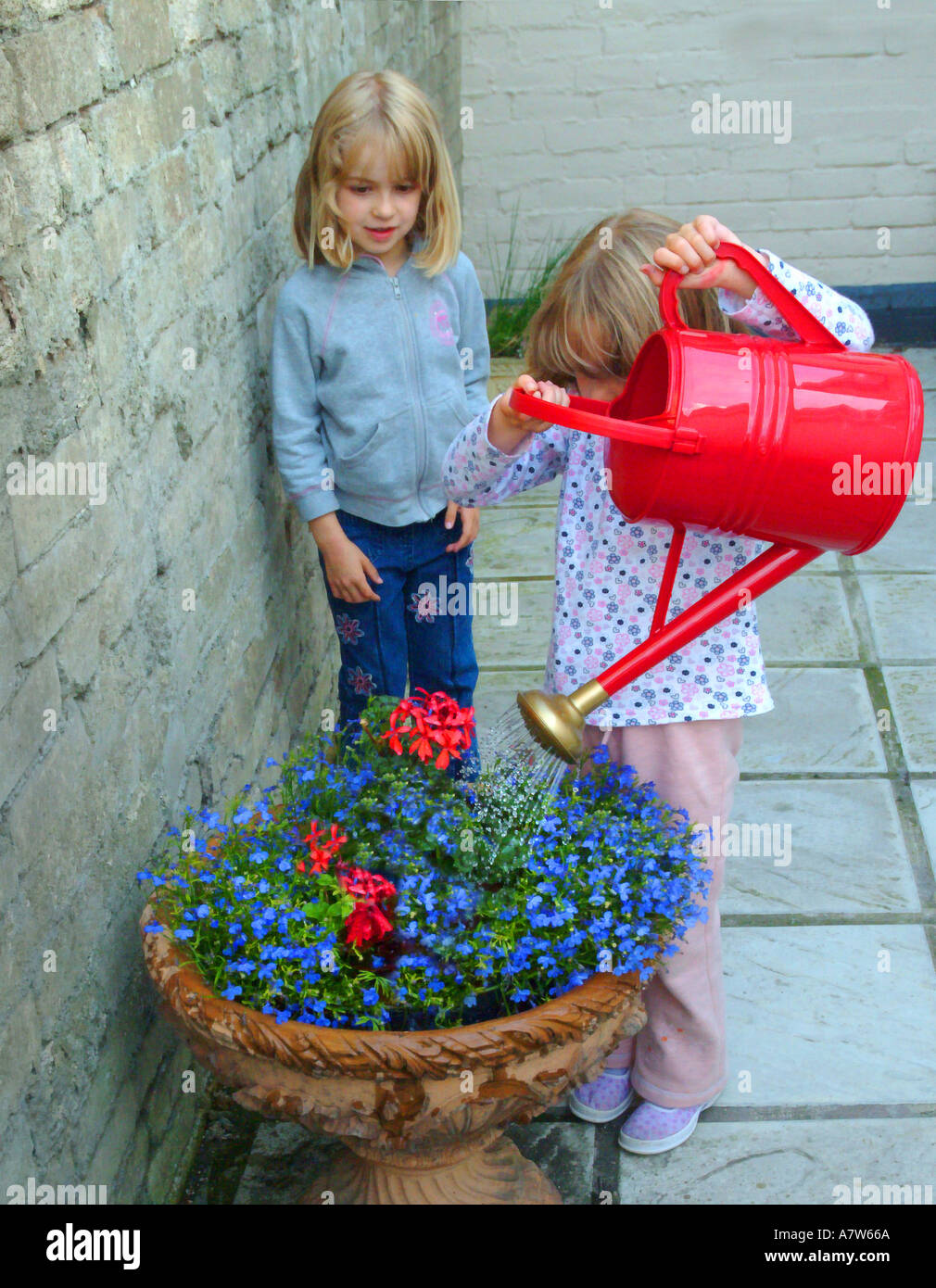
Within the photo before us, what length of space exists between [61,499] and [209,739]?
656 mm

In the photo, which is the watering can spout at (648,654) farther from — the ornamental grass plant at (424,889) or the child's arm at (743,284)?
the child's arm at (743,284)

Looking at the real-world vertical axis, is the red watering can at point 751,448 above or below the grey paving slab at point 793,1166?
above

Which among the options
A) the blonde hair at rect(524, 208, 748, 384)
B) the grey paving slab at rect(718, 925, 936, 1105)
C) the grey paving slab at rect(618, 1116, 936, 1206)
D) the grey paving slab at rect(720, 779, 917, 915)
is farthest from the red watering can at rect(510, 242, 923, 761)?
the grey paving slab at rect(720, 779, 917, 915)

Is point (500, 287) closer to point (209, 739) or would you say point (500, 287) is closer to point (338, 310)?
point (338, 310)

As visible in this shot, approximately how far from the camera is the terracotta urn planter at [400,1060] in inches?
57.3

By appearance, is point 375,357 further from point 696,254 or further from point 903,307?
point 903,307

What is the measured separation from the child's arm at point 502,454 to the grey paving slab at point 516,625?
1.47 metres

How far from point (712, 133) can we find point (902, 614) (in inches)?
108

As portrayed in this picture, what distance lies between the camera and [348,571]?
2.33 m

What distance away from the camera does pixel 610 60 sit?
5.25m

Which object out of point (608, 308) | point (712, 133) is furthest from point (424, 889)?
point (712, 133)

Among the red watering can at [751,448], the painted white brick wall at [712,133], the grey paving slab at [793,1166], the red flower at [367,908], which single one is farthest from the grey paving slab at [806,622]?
the painted white brick wall at [712,133]

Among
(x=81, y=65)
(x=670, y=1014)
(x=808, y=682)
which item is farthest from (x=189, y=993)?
(x=808, y=682)

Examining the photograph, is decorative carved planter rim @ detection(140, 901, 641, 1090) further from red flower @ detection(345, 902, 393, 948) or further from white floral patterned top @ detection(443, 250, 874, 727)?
white floral patterned top @ detection(443, 250, 874, 727)
